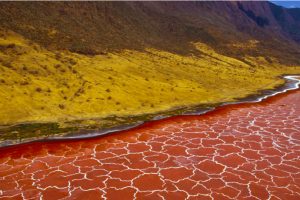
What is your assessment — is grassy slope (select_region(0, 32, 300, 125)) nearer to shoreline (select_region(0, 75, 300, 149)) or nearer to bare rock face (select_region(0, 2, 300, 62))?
shoreline (select_region(0, 75, 300, 149))

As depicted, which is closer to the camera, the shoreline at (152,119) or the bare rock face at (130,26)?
the shoreline at (152,119)

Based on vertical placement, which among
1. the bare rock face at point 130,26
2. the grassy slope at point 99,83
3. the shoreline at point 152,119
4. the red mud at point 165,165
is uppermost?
the bare rock face at point 130,26

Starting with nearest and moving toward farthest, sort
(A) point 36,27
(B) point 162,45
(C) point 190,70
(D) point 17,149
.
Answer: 1. (D) point 17,149
2. (A) point 36,27
3. (C) point 190,70
4. (B) point 162,45

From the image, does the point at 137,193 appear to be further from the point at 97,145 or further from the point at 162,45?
the point at 162,45

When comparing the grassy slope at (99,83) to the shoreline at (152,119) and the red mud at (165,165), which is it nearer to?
the shoreline at (152,119)

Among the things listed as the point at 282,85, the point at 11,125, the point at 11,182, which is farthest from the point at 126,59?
the point at 11,182

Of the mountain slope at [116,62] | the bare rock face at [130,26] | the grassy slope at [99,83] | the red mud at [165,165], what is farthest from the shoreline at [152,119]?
the bare rock face at [130,26]

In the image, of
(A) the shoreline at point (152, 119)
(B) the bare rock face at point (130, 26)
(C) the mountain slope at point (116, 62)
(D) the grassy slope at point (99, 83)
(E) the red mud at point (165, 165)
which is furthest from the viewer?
(B) the bare rock face at point (130, 26)
